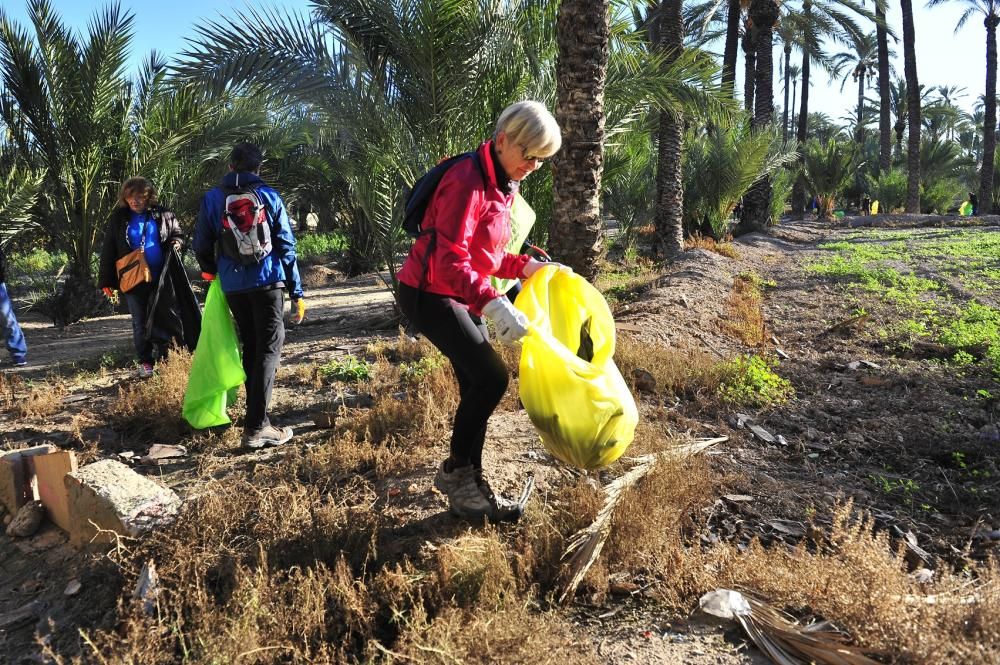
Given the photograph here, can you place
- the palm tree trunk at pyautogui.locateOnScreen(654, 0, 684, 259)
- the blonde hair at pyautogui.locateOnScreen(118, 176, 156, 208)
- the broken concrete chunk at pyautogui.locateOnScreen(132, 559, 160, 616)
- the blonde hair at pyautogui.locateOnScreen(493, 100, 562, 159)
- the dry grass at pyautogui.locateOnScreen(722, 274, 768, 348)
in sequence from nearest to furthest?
the broken concrete chunk at pyautogui.locateOnScreen(132, 559, 160, 616) < the blonde hair at pyautogui.locateOnScreen(493, 100, 562, 159) < the blonde hair at pyautogui.locateOnScreen(118, 176, 156, 208) < the dry grass at pyautogui.locateOnScreen(722, 274, 768, 348) < the palm tree trunk at pyautogui.locateOnScreen(654, 0, 684, 259)

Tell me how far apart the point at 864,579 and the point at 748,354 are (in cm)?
392

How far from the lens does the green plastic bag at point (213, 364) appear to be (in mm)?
3826

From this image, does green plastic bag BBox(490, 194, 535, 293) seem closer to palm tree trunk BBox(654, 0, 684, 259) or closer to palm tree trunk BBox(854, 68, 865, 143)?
palm tree trunk BBox(654, 0, 684, 259)

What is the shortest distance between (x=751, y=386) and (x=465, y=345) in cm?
290

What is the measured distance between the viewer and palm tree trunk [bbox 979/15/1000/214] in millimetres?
24344

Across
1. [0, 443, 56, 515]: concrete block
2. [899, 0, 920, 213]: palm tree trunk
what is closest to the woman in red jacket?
[0, 443, 56, 515]: concrete block

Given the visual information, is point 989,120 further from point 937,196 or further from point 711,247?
point 711,247

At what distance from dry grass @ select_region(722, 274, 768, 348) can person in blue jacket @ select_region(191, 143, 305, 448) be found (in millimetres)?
4341

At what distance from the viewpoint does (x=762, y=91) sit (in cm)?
1806

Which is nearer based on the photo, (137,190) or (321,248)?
(137,190)

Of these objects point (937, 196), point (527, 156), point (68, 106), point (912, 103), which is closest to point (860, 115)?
point (937, 196)

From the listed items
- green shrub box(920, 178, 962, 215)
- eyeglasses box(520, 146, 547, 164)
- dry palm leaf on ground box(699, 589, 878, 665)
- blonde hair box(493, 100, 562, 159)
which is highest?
green shrub box(920, 178, 962, 215)

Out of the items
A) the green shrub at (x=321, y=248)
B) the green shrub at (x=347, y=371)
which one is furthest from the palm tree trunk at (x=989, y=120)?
the green shrub at (x=347, y=371)

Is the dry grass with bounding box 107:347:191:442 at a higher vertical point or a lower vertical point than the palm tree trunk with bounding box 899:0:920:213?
lower
